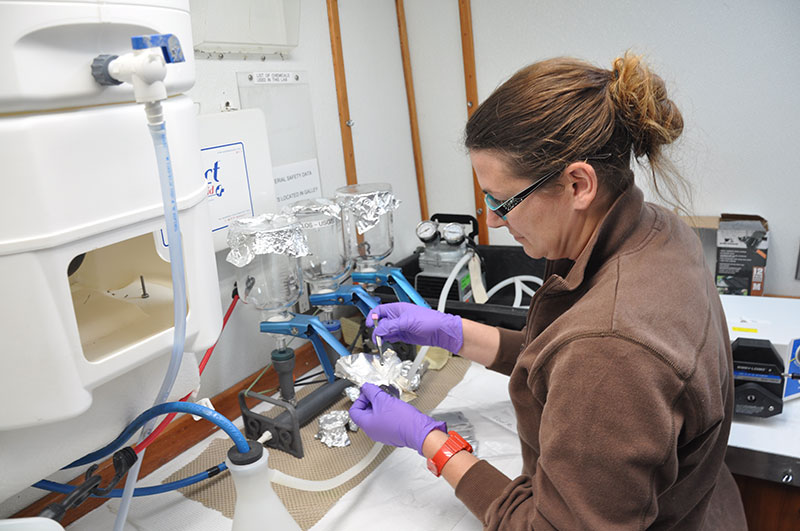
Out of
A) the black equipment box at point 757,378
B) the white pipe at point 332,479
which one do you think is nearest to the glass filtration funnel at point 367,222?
the white pipe at point 332,479

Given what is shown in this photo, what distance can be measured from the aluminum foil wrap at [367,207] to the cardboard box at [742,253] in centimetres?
110

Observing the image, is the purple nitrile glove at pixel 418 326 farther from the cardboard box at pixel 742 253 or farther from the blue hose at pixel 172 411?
the cardboard box at pixel 742 253

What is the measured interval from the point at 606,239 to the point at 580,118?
171mm

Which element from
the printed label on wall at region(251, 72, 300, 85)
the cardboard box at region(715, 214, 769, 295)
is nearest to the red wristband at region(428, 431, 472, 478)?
the printed label on wall at region(251, 72, 300, 85)

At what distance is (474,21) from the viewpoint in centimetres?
203

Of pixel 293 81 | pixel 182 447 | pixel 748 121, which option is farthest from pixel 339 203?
pixel 748 121

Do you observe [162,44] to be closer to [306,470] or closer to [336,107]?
[306,470]

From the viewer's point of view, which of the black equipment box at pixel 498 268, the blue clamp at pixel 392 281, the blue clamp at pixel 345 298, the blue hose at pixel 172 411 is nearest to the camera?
the blue hose at pixel 172 411

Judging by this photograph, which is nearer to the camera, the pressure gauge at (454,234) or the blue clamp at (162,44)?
the blue clamp at (162,44)

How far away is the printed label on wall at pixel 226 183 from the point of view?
1.31 meters

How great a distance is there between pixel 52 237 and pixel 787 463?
120 centimetres

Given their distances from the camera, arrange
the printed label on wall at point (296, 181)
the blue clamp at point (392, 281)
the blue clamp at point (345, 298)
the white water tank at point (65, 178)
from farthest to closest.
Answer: the printed label on wall at point (296, 181) < the blue clamp at point (392, 281) < the blue clamp at point (345, 298) < the white water tank at point (65, 178)

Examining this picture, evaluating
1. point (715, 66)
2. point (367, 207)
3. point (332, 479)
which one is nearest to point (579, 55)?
point (715, 66)

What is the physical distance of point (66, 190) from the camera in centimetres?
57
